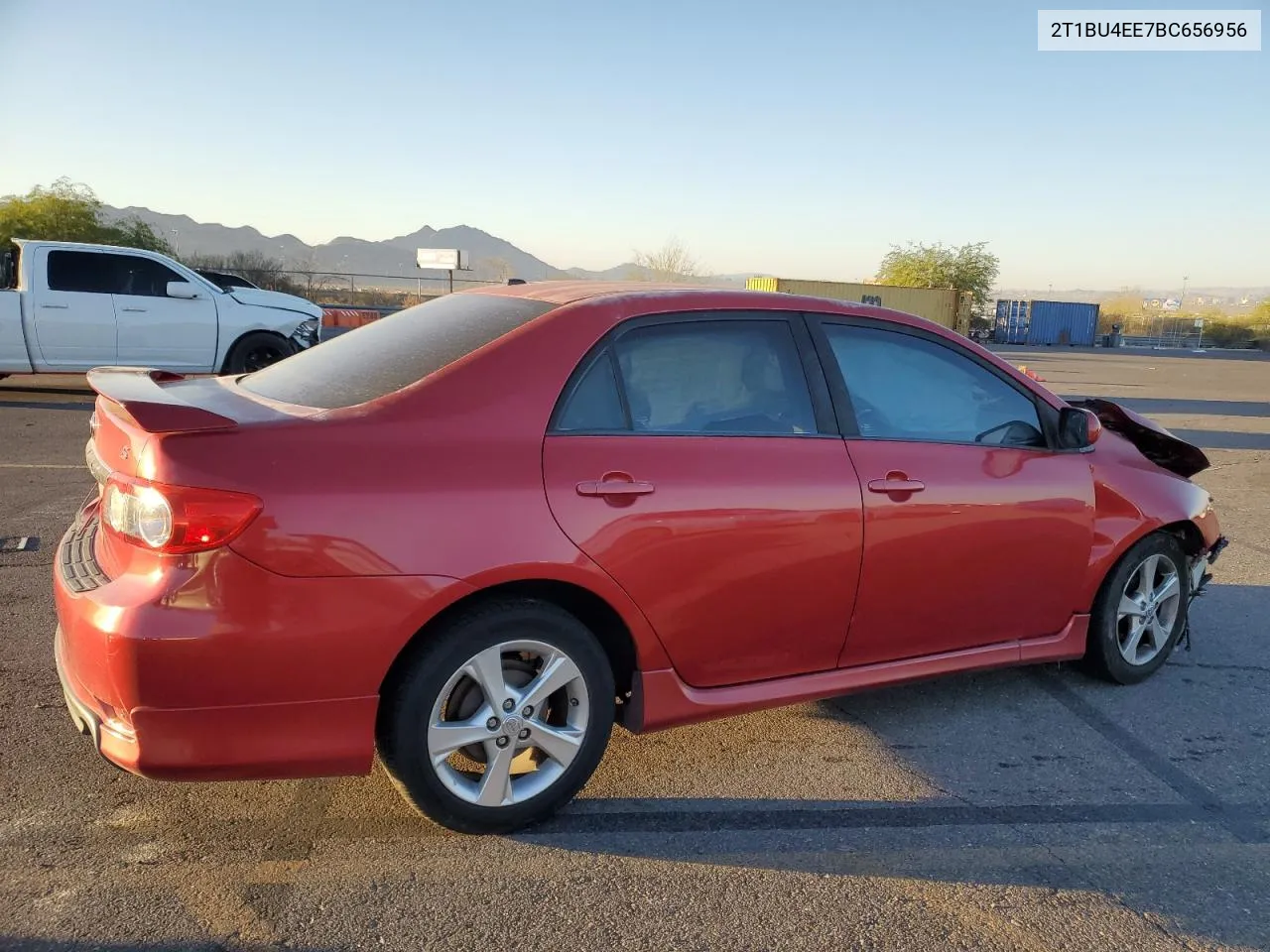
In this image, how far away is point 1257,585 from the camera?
6008mm

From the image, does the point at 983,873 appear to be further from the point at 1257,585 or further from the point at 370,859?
the point at 1257,585

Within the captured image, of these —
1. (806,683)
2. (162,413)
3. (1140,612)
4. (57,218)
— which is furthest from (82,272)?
(57,218)

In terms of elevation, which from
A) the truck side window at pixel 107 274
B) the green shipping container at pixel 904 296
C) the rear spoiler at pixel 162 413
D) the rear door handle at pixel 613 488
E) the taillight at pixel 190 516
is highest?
the green shipping container at pixel 904 296

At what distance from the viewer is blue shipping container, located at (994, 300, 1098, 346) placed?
207 ft

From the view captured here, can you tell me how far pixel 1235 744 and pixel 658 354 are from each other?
9.00 ft

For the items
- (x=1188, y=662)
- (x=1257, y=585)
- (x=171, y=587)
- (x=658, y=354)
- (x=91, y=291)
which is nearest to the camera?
(x=171, y=587)

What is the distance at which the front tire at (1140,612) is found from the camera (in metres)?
4.22

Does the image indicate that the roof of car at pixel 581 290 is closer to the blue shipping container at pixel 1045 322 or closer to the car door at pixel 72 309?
the car door at pixel 72 309

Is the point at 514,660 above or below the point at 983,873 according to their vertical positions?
above

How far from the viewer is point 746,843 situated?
3.01 m

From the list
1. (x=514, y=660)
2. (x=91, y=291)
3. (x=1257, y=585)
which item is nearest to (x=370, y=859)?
(x=514, y=660)

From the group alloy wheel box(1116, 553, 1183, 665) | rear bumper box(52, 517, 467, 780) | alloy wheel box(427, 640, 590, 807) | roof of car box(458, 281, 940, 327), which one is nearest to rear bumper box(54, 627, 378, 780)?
rear bumper box(52, 517, 467, 780)

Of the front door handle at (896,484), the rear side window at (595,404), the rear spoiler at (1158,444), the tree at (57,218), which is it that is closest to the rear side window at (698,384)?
the rear side window at (595,404)

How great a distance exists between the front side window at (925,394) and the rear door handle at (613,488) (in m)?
0.96
